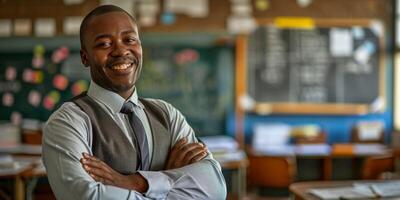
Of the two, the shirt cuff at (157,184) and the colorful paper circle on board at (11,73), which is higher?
the colorful paper circle on board at (11,73)

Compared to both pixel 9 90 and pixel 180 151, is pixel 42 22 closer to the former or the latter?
pixel 9 90

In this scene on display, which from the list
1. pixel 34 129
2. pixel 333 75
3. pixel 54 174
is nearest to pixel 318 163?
pixel 333 75

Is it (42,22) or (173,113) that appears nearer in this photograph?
(173,113)

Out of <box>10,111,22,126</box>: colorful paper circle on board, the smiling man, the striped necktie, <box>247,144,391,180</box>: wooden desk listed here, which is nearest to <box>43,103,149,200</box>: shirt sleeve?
the smiling man

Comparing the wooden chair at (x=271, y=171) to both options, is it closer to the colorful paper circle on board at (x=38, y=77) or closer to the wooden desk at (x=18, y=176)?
the wooden desk at (x=18, y=176)

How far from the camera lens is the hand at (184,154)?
1564 mm

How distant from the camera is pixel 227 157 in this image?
13.8 feet

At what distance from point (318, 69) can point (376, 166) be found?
75.7 inches

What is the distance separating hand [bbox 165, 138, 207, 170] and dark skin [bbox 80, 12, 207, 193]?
16cm

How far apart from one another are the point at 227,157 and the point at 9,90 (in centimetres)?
250

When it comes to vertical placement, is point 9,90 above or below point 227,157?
above

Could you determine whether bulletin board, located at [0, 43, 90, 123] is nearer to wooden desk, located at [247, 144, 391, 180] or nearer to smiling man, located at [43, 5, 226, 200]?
wooden desk, located at [247, 144, 391, 180]

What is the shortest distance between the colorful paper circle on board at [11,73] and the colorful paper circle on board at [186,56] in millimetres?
1629

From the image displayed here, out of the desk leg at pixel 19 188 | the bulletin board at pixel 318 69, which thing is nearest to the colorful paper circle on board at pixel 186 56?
the bulletin board at pixel 318 69
